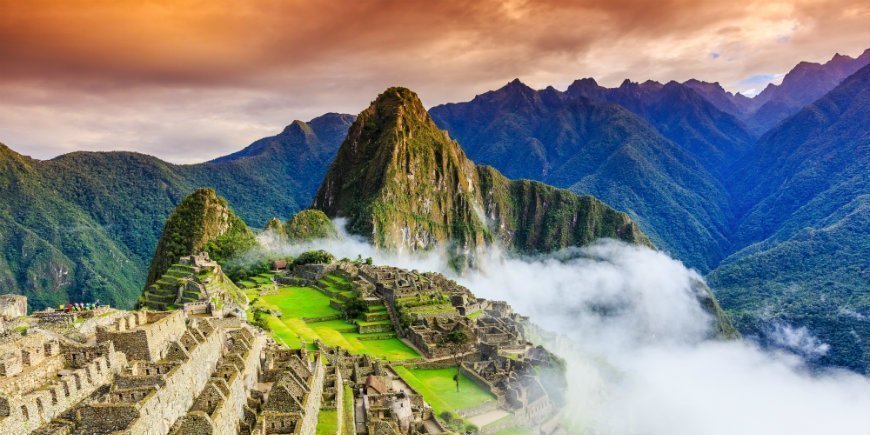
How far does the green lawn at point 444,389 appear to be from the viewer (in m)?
39.1

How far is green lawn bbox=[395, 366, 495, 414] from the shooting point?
128 feet

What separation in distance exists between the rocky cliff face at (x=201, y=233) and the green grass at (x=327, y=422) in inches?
2888

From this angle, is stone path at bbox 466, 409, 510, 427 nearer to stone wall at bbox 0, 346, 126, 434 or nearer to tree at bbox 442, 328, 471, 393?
tree at bbox 442, 328, 471, 393

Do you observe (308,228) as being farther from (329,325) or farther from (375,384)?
(375,384)

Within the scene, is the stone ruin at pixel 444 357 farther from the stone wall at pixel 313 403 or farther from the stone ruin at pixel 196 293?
the stone ruin at pixel 196 293

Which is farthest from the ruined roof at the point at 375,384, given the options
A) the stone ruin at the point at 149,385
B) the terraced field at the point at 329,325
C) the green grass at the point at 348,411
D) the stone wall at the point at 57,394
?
the stone wall at the point at 57,394

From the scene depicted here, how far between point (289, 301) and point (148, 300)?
61.4ft

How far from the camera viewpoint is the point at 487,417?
38.5 m

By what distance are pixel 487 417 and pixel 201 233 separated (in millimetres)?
76694

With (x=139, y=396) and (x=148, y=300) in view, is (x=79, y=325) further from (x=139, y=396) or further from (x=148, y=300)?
(x=148, y=300)

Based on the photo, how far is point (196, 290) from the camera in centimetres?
4534

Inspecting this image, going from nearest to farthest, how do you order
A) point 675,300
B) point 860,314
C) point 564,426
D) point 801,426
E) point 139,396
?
point 139,396 → point 564,426 → point 801,426 → point 860,314 → point 675,300

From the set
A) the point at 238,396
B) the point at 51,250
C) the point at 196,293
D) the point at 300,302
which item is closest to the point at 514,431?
the point at 238,396

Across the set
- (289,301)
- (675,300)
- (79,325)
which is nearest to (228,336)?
(79,325)
